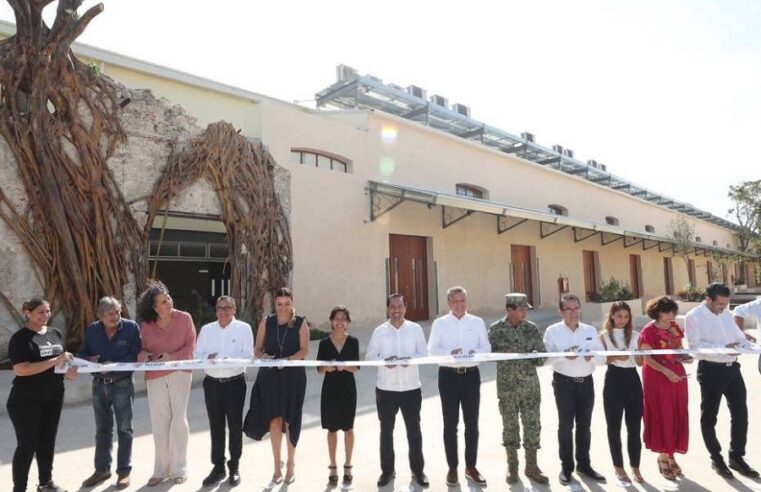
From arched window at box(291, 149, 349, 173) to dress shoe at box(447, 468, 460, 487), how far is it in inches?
327

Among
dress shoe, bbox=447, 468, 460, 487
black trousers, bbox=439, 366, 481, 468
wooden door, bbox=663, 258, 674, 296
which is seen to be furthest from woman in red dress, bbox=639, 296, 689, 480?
wooden door, bbox=663, 258, 674, 296

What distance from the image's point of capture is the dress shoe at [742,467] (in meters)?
3.48

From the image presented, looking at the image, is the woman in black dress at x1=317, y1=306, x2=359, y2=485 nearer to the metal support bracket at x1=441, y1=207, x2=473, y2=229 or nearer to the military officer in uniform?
the military officer in uniform

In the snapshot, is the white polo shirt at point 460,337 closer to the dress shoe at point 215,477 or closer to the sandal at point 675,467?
the sandal at point 675,467

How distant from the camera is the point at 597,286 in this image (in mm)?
20219

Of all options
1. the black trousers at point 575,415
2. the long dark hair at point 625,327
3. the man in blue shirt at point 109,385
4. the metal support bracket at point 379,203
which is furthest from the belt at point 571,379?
the metal support bracket at point 379,203

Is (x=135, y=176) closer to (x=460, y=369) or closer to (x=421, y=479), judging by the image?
(x=460, y=369)

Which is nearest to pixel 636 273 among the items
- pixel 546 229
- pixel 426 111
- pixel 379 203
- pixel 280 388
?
pixel 546 229

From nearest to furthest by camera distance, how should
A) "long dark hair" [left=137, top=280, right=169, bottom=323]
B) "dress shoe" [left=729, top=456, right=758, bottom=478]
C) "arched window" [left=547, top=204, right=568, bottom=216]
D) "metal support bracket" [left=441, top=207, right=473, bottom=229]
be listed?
"dress shoe" [left=729, top=456, right=758, bottom=478]
"long dark hair" [left=137, top=280, right=169, bottom=323]
"metal support bracket" [left=441, top=207, right=473, bottom=229]
"arched window" [left=547, top=204, right=568, bottom=216]

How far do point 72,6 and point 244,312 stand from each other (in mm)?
5271

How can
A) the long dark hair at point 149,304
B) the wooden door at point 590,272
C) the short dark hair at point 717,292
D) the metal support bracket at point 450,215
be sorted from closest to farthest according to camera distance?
the long dark hair at point 149,304
the short dark hair at point 717,292
the metal support bracket at point 450,215
the wooden door at point 590,272

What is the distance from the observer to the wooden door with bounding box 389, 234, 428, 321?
A: 12.7 metres

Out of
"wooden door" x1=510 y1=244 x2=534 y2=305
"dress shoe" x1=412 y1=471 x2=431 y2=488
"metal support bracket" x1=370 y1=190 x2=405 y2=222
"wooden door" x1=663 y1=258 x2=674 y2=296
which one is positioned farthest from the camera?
"wooden door" x1=663 y1=258 x2=674 y2=296

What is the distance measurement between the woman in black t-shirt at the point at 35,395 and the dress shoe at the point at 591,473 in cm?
376
